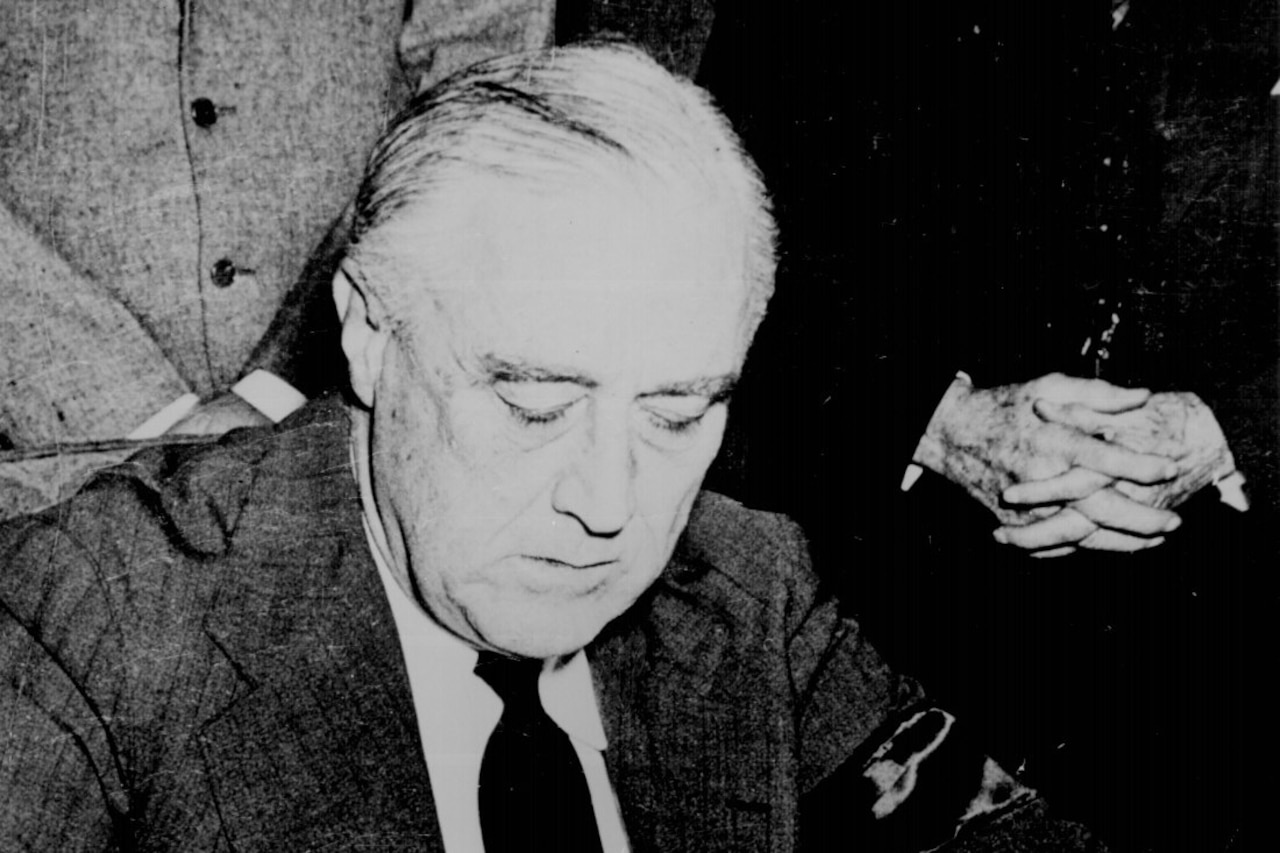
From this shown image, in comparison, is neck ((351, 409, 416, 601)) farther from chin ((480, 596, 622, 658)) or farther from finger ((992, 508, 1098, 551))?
finger ((992, 508, 1098, 551))

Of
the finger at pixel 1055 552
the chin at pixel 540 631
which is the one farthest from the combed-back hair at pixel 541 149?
the finger at pixel 1055 552

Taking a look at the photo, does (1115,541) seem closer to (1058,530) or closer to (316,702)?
(1058,530)

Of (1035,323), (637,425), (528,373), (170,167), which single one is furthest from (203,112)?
(1035,323)

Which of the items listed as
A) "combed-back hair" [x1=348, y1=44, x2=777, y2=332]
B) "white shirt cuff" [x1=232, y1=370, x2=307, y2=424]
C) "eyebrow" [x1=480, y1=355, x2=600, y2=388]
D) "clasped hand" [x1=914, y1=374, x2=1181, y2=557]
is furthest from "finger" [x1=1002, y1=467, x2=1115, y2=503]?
"white shirt cuff" [x1=232, y1=370, x2=307, y2=424]

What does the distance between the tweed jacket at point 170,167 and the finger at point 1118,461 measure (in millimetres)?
1130

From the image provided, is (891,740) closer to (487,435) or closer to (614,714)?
(614,714)

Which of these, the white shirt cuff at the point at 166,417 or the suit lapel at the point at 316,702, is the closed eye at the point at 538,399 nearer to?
the suit lapel at the point at 316,702

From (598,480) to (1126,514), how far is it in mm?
1028

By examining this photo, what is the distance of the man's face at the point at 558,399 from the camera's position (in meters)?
1.03

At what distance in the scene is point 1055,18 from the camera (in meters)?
1.70

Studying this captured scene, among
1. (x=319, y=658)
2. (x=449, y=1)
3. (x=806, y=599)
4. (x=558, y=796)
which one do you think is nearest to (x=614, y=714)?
(x=558, y=796)

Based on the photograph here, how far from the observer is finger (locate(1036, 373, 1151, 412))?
164 centimetres

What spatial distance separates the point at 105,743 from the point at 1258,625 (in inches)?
72.8

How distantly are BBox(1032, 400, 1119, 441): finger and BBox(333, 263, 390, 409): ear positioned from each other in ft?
3.74
